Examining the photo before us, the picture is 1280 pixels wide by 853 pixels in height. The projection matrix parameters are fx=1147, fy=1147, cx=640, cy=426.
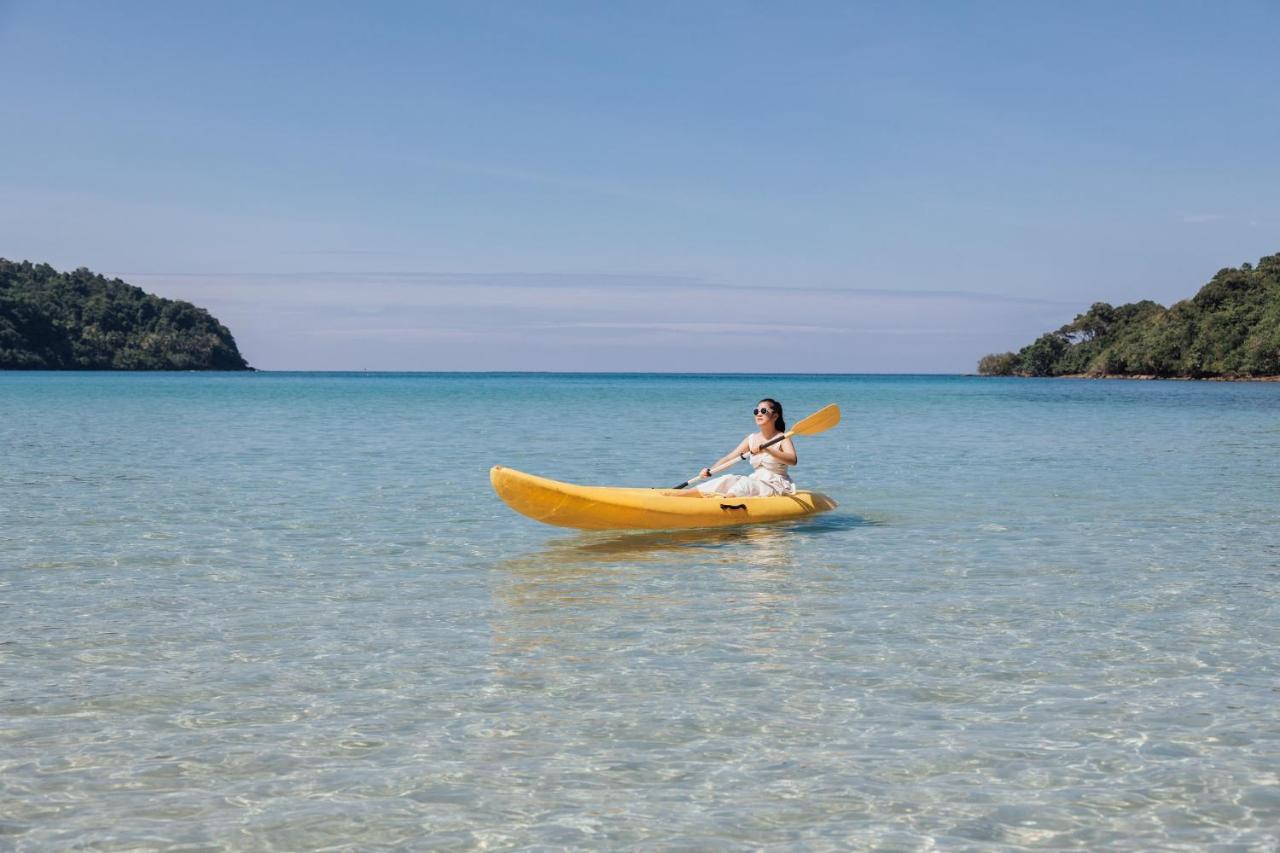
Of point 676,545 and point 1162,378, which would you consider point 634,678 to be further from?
point 1162,378

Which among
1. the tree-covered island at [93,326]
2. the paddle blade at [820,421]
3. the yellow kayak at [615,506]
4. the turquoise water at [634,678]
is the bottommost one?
the turquoise water at [634,678]

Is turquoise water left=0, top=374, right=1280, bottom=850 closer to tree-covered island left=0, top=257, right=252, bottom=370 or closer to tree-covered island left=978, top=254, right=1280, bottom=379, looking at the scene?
tree-covered island left=978, top=254, right=1280, bottom=379

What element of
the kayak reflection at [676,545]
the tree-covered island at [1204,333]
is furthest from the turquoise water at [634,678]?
the tree-covered island at [1204,333]

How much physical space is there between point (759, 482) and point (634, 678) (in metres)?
6.53

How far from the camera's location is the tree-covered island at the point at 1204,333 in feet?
271

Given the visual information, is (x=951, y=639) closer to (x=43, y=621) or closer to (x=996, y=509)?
(x=43, y=621)

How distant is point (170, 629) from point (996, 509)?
980cm

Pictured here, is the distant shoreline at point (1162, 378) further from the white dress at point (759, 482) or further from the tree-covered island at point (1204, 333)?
the white dress at point (759, 482)

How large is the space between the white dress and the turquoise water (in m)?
0.51

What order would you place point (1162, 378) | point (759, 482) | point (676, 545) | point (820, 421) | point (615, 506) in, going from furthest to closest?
point (1162, 378) → point (820, 421) → point (759, 482) → point (615, 506) → point (676, 545)

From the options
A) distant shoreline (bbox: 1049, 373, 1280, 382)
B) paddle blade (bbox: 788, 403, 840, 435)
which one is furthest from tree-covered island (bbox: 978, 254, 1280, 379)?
paddle blade (bbox: 788, 403, 840, 435)

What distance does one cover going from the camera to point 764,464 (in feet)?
41.0

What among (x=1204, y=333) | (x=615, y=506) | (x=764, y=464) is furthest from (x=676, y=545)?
(x=1204, y=333)

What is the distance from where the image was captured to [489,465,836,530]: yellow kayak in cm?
1066
